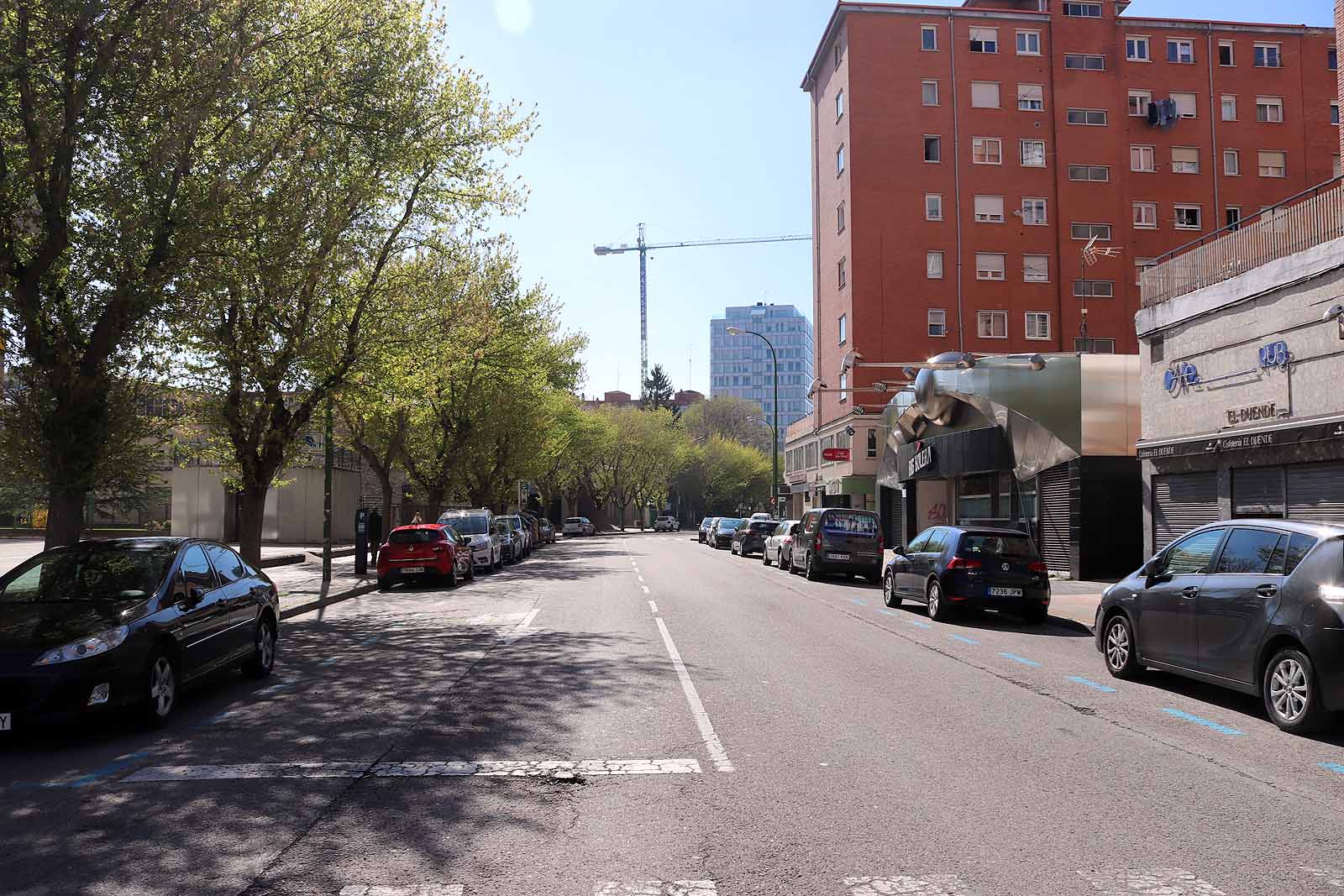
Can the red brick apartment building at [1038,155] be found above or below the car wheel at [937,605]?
above

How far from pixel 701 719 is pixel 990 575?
9.15m

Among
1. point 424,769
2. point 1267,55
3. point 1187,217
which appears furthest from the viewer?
point 1267,55

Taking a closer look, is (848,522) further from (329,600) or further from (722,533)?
(722,533)

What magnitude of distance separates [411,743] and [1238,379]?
16.7m

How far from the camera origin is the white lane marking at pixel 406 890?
4242 millimetres

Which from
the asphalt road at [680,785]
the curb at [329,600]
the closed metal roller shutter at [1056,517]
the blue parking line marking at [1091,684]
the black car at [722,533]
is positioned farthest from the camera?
the black car at [722,533]

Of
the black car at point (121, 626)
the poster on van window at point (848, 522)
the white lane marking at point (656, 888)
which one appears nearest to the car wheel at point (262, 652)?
the black car at point (121, 626)

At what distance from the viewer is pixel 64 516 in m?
12.8

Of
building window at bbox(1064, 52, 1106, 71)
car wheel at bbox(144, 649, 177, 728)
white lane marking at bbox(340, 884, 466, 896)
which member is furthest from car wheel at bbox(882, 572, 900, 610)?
building window at bbox(1064, 52, 1106, 71)

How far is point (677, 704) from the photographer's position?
8.52 meters

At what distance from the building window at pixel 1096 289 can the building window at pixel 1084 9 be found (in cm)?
1275

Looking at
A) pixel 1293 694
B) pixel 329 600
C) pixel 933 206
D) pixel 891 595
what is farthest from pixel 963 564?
pixel 933 206

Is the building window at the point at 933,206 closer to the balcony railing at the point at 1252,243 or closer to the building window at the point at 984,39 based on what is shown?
the building window at the point at 984,39

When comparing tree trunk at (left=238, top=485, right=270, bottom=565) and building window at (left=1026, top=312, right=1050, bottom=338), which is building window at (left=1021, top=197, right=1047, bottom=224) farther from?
tree trunk at (left=238, top=485, right=270, bottom=565)
